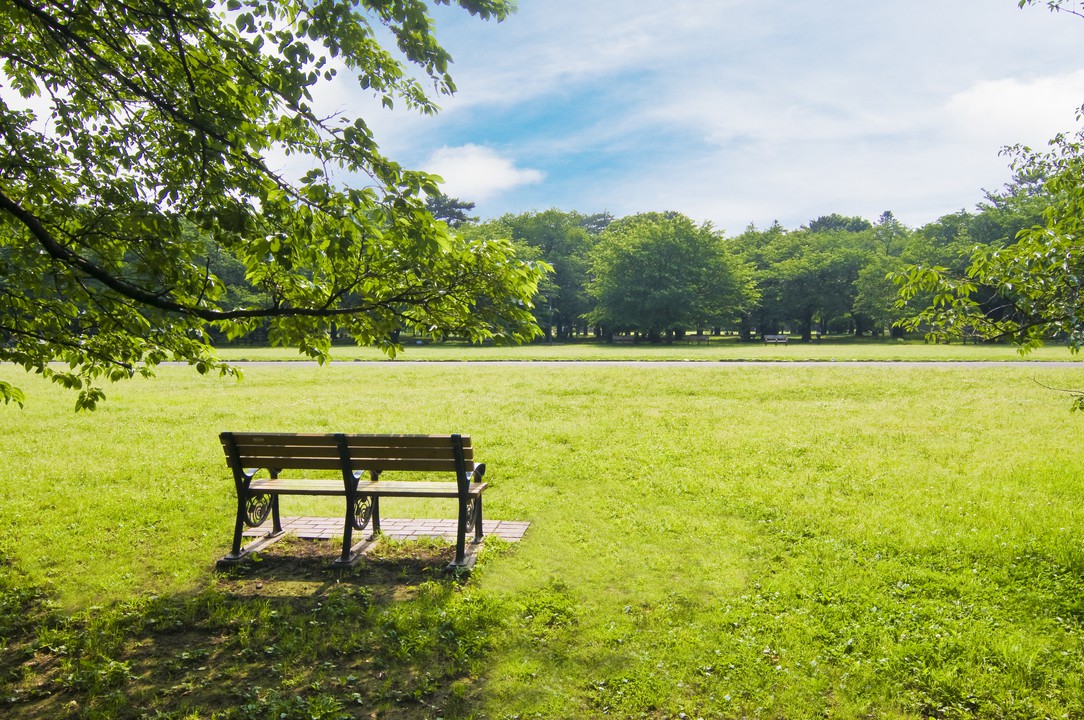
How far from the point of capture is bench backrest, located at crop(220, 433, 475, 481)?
5953mm

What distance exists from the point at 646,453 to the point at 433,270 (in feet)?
19.8

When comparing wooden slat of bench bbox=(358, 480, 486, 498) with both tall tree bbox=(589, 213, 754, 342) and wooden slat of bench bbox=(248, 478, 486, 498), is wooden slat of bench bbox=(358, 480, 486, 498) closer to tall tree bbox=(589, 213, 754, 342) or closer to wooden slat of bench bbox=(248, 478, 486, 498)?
wooden slat of bench bbox=(248, 478, 486, 498)

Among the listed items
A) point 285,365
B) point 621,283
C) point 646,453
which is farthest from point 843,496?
point 621,283

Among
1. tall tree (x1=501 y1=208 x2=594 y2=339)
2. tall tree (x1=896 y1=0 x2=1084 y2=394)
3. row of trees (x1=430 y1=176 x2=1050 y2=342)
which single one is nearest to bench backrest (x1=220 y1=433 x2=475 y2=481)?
tall tree (x1=896 y1=0 x2=1084 y2=394)

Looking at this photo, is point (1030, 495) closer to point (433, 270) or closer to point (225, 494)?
point (433, 270)

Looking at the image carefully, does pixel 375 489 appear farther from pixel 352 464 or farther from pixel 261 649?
pixel 261 649

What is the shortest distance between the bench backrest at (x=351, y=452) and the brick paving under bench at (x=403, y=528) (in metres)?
1.03

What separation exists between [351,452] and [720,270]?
6048cm

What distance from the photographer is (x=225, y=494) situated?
8570mm

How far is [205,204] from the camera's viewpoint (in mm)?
4984

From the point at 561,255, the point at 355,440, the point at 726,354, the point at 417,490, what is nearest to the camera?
the point at 355,440

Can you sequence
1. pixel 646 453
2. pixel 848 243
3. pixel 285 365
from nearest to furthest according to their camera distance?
pixel 646 453
pixel 285 365
pixel 848 243

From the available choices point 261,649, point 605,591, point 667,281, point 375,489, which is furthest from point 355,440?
point 667,281

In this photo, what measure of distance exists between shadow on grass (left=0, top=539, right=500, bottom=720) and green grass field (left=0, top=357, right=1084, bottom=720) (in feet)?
0.07
